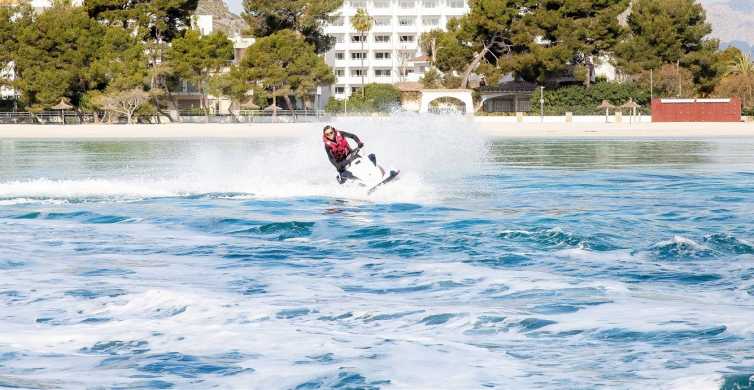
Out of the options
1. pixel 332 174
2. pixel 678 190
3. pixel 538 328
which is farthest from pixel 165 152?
pixel 538 328

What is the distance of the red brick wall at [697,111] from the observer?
288ft

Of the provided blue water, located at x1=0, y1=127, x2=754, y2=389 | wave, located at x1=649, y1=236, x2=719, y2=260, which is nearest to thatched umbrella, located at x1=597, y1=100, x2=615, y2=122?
blue water, located at x1=0, y1=127, x2=754, y2=389

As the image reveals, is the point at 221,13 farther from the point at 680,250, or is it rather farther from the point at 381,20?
the point at 680,250

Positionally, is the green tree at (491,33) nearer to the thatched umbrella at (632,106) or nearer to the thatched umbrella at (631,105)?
the thatched umbrella at (631,105)

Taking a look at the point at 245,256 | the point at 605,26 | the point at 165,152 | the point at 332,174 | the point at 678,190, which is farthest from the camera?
the point at 605,26

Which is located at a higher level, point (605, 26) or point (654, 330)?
point (605, 26)

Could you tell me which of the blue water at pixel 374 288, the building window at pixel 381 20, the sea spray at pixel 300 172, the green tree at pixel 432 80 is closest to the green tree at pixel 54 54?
the green tree at pixel 432 80

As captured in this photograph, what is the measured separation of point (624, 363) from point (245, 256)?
763cm

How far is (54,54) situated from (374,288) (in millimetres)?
87612

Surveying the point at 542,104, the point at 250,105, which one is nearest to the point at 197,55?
the point at 250,105

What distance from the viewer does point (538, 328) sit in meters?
10.4

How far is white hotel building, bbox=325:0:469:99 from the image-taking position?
147250 millimetres

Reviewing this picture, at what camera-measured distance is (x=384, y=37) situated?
15012cm

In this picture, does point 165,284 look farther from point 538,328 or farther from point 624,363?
point 624,363
